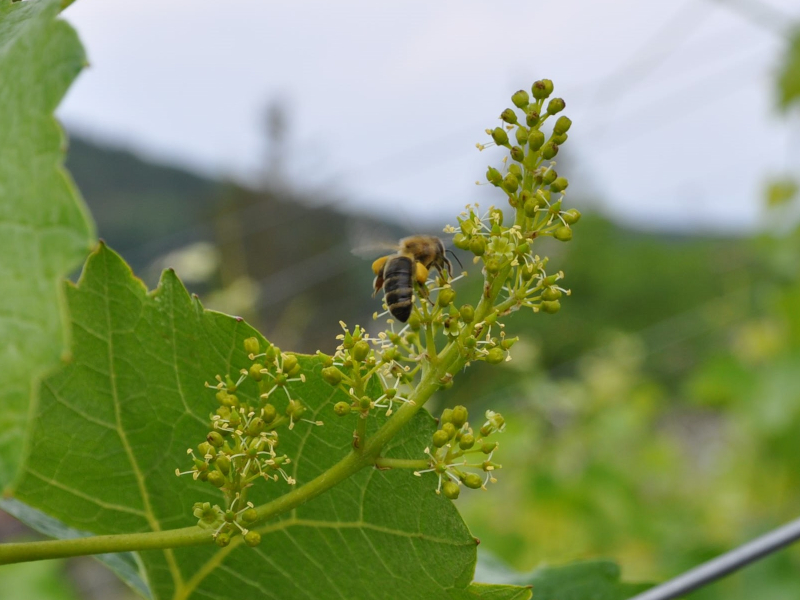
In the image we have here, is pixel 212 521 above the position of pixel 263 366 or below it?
below

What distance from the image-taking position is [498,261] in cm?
71

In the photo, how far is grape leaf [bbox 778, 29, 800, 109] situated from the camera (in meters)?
5.00

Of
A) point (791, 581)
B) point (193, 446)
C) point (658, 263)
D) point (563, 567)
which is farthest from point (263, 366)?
point (658, 263)

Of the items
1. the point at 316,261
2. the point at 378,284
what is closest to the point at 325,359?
the point at 378,284

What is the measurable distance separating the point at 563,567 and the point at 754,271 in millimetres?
10595

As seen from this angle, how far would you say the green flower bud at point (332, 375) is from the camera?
2.29 feet

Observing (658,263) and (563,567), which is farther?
(658,263)

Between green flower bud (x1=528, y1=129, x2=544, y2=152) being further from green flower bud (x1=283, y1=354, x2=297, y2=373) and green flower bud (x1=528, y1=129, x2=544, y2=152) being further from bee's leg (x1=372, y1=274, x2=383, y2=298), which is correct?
bee's leg (x1=372, y1=274, x2=383, y2=298)

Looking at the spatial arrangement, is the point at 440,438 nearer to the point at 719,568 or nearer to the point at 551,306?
the point at 551,306

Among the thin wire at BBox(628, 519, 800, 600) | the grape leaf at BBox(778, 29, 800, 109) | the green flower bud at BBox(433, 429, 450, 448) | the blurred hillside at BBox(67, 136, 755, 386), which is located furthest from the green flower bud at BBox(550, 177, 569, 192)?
the grape leaf at BBox(778, 29, 800, 109)

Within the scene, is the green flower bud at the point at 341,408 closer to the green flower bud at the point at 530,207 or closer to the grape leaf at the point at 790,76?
the green flower bud at the point at 530,207

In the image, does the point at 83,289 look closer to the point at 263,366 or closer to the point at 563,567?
the point at 263,366

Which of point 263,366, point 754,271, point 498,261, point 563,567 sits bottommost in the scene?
point 563,567

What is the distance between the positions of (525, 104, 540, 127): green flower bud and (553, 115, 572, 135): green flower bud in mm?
19
